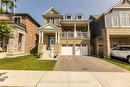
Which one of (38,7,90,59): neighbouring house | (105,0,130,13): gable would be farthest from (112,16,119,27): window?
(38,7,90,59): neighbouring house

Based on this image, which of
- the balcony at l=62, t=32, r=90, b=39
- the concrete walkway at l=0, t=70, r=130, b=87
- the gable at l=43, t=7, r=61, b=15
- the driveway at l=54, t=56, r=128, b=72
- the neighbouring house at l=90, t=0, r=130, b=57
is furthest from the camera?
the gable at l=43, t=7, r=61, b=15

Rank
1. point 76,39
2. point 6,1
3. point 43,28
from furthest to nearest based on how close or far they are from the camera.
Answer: point 76,39 → point 43,28 → point 6,1

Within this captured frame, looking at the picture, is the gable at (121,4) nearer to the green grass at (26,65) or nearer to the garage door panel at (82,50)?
the garage door panel at (82,50)

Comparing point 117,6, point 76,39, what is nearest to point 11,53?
point 76,39

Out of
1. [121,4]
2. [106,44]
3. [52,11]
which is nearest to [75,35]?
[106,44]

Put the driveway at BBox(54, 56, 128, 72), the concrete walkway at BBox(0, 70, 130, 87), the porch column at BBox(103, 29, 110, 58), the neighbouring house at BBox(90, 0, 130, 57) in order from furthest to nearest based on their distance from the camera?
the neighbouring house at BBox(90, 0, 130, 57) → the porch column at BBox(103, 29, 110, 58) → the driveway at BBox(54, 56, 128, 72) → the concrete walkway at BBox(0, 70, 130, 87)

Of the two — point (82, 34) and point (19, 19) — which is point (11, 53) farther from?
point (82, 34)

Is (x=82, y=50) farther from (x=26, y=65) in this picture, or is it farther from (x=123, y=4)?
(x=26, y=65)

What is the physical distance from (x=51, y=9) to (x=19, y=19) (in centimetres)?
819

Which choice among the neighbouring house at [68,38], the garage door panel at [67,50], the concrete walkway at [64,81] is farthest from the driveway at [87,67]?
the garage door panel at [67,50]

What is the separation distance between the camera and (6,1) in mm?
5809

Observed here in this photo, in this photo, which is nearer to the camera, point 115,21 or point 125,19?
point 115,21

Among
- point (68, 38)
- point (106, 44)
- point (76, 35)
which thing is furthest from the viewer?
point (76, 35)

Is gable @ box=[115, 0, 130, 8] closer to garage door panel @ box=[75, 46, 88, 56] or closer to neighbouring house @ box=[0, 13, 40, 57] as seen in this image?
garage door panel @ box=[75, 46, 88, 56]
